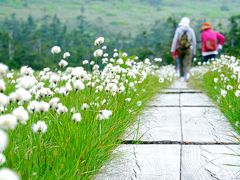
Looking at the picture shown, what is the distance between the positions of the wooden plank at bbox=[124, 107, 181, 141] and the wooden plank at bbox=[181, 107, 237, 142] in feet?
0.30

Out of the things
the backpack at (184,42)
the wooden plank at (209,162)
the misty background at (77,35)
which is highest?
the wooden plank at (209,162)

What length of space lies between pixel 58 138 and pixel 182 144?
115 centimetres

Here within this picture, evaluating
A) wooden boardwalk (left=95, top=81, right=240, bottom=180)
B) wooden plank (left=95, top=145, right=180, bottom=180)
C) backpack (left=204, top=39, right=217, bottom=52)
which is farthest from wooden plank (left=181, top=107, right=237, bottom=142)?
backpack (left=204, top=39, right=217, bottom=52)

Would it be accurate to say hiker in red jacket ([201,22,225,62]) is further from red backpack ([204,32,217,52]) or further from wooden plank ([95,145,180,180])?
wooden plank ([95,145,180,180])

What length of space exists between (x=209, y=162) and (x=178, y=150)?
0.44 m

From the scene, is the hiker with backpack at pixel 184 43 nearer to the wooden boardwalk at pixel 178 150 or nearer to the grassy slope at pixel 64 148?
the wooden boardwalk at pixel 178 150

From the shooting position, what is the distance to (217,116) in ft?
19.5

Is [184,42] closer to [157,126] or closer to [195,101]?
[195,101]

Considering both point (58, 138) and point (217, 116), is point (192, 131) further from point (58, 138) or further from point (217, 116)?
point (58, 138)

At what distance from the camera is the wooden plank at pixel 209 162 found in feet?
10.8

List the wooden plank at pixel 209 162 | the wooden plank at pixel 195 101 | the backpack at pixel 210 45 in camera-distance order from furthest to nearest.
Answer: the backpack at pixel 210 45 → the wooden plank at pixel 195 101 → the wooden plank at pixel 209 162

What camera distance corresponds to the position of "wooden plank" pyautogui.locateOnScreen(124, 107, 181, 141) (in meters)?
4.59

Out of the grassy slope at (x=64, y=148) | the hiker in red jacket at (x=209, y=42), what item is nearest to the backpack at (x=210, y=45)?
the hiker in red jacket at (x=209, y=42)

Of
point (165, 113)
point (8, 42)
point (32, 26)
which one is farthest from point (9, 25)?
point (165, 113)
